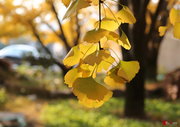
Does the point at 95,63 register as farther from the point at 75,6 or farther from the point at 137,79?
the point at 137,79

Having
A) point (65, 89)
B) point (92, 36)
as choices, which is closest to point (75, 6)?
point (92, 36)

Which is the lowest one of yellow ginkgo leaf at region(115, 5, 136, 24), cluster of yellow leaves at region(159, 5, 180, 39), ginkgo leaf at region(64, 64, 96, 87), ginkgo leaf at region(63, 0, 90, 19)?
ginkgo leaf at region(64, 64, 96, 87)

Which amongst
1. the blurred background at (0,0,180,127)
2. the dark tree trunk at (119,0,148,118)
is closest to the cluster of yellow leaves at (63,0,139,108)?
the blurred background at (0,0,180,127)

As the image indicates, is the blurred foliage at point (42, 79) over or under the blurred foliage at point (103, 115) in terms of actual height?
under

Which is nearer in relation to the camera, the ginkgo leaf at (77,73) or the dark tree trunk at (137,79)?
the ginkgo leaf at (77,73)

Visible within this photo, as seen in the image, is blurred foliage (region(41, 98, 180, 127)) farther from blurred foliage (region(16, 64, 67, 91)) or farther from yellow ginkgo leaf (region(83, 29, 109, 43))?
yellow ginkgo leaf (region(83, 29, 109, 43))

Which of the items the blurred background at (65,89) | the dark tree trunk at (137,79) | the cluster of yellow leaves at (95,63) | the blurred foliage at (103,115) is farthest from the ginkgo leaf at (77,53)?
the dark tree trunk at (137,79)

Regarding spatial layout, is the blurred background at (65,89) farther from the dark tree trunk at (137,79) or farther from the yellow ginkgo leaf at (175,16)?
the yellow ginkgo leaf at (175,16)

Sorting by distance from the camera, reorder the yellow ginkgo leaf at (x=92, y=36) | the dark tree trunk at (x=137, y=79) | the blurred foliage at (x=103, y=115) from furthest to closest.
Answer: the dark tree trunk at (x=137, y=79)
the blurred foliage at (x=103, y=115)
the yellow ginkgo leaf at (x=92, y=36)
